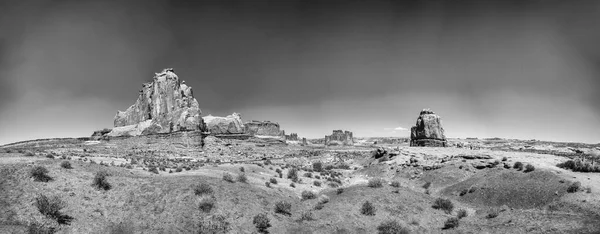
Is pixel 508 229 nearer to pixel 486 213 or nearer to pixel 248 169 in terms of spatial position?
pixel 486 213

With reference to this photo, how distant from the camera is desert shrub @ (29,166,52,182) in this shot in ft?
43.8

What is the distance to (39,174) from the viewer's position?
13.4 meters

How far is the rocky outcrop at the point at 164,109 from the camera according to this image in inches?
2431

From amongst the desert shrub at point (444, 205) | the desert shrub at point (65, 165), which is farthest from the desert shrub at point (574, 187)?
the desert shrub at point (65, 165)

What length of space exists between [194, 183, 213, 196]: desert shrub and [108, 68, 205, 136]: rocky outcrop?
1853 inches

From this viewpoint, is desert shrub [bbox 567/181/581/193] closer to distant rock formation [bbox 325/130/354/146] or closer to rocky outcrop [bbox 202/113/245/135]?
rocky outcrop [bbox 202/113/245/135]

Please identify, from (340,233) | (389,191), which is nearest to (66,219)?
(340,233)

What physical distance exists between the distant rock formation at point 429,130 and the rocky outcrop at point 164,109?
167 feet

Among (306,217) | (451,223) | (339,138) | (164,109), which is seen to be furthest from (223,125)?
(339,138)

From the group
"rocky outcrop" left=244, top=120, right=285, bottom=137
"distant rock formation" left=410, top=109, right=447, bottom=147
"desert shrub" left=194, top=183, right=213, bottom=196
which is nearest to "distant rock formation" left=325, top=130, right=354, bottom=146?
"rocky outcrop" left=244, top=120, right=285, bottom=137

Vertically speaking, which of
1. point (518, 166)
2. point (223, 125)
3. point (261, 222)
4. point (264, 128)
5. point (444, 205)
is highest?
point (264, 128)

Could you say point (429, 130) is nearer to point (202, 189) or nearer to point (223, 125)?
point (202, 189)

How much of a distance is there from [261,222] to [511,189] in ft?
59.0

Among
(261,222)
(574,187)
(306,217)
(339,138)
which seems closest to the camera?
(261,222)
